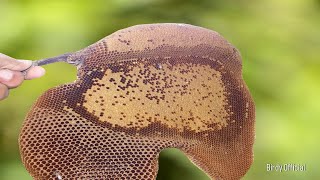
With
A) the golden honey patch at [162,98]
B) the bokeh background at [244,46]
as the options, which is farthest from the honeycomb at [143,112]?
the bokeh background at [244,46]

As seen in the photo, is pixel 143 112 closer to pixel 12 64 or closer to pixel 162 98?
pixel 162 98

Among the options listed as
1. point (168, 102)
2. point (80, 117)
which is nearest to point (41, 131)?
point (80, 117)

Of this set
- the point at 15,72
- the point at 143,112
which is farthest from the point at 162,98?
the point at 15,72

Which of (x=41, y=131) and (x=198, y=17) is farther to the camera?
(x=198, y=17)

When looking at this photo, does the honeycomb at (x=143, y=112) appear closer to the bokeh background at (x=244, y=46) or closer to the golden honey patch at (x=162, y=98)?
the golden honey patch at (x=162, y=98)

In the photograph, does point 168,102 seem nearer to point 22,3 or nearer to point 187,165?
point 187,165

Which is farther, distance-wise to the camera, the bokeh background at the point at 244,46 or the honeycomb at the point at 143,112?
the bokeh background at the point at 244,46

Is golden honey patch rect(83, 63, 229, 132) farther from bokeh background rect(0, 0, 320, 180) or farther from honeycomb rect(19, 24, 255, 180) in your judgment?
bokeh background rect(0, 0, 320, 180)
